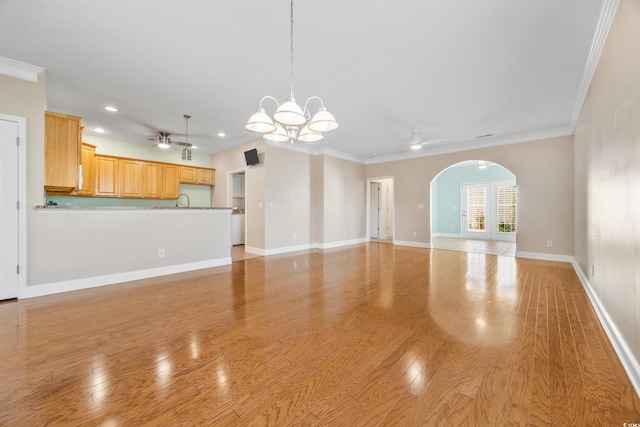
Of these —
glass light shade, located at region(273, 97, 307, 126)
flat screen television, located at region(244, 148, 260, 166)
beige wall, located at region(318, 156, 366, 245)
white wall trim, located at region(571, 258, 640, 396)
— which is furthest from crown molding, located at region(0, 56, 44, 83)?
white wall trim, located at region(571, 258, 640, 396)

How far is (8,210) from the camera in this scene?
9.71 feet

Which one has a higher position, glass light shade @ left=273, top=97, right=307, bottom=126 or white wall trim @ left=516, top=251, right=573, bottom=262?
glass light shade @ left=273, top=97, right=307, bottom=126

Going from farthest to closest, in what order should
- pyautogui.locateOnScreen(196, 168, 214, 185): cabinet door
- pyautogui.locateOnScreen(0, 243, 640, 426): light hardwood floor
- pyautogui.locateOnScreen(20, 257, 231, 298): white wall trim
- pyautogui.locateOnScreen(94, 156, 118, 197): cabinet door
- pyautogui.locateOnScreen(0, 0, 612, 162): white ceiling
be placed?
1. pyautogui.locateOnScreen(196, 168, 214, 185): cabinet door
2. pyautogui.locateOnScreen(94, 156, 118, 197): cabinet door
3. pyautogui.locateOnScreen(20, 257, 231, 298): white wall trim
4. pyautogui.locateOnScreen(0, 0, 612, 162): white ceiling
5. pyautogui.locateOnScreen(0, 243, 640, 426): light hardwood floor

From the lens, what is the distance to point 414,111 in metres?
4.29

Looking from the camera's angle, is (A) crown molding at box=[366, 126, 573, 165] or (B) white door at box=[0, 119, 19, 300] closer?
(B) white door at box=[0, 119, 19, 300]

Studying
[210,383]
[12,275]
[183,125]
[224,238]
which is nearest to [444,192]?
[224,238]

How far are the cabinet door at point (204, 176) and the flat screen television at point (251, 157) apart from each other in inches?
72.2

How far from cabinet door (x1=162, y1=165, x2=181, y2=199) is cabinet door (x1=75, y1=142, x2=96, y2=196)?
4.60 ft

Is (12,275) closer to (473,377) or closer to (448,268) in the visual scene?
(473,377)

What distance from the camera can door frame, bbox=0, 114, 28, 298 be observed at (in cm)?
300

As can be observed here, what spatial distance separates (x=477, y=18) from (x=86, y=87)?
4.86 m

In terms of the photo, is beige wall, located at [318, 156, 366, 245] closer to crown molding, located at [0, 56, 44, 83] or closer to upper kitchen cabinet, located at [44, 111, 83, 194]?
upper kitchen cabinet, located at [44, 111, 83, 194]

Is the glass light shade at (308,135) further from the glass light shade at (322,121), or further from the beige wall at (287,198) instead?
the beige wall at (287,198)

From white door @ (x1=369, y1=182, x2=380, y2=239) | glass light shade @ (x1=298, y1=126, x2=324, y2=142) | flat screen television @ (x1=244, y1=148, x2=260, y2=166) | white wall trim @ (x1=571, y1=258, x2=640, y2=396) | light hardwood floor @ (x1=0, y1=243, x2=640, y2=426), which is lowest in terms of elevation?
light hardwood floor @ (x1=0, y1=243, x2=640, y2=426)
